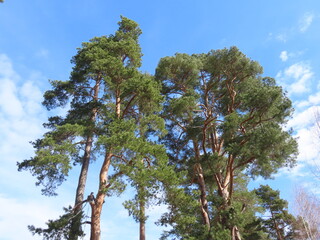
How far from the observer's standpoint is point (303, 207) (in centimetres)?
1614

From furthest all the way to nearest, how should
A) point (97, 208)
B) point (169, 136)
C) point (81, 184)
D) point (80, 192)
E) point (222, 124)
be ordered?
point (169, 136) < point (222, 124) < point (81, 184) < point (80, 192) < point (97, 208)

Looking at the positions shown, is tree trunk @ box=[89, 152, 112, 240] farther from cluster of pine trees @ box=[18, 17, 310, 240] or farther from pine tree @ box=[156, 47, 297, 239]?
pine tree @ box=[156, 47, 297, 239]

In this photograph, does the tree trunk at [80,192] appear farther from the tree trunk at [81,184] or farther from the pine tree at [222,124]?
the pine tree at [222,124]

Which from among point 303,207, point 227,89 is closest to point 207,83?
point 227,89

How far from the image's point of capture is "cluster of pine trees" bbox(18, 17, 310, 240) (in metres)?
8.41

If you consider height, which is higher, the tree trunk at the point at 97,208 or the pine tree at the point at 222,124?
the pine tree at the point at 222,124

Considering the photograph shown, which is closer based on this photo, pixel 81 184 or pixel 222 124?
pixel 81 184

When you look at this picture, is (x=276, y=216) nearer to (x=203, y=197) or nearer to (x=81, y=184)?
(x=203, y=197)

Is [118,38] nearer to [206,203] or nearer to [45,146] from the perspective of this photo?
[45,146]

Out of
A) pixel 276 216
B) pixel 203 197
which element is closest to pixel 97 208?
pixel 203 197

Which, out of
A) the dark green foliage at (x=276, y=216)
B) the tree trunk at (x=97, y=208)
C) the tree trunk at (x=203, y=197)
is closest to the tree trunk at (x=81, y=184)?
the tree trunk at (x=97, y=208)

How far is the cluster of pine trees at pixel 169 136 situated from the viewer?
8413mm

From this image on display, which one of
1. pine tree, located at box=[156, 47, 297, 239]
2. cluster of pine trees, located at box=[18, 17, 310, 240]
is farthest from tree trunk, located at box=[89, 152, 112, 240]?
pine tree, located at box=[156, 47, 297, 239]

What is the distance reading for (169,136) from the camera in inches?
602
